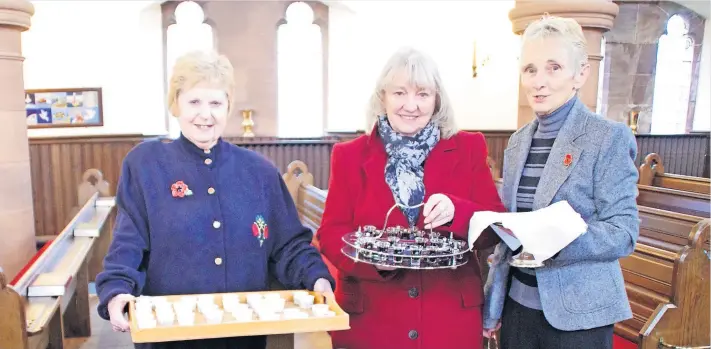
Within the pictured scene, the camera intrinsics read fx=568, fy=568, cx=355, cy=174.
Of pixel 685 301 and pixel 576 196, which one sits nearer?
pixel 576 196

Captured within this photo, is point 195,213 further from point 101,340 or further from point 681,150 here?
point 681,150

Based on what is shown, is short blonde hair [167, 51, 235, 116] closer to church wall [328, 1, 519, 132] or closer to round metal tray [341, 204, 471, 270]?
round metal tray [341, 204, 471, 270]

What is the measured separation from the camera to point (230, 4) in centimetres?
1057

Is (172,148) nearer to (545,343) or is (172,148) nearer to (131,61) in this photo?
(545,343)

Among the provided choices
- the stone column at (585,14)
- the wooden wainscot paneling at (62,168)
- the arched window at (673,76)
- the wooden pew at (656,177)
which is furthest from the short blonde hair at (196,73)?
the arched window at (673,76)

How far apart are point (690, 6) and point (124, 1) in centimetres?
1064

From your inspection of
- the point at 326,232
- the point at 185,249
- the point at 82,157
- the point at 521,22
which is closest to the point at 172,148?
the point at 185,249

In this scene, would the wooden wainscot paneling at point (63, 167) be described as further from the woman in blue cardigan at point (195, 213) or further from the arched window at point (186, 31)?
the woman in blue cardigan at point (195, 213)

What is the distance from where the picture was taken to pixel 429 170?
1.94 metres

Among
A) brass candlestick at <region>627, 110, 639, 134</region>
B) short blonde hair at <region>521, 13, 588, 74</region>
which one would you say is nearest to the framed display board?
short blonde hair at <region>521, 13, 588, 74</region>

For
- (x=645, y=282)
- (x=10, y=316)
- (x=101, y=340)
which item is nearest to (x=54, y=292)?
(x=10, y=316)

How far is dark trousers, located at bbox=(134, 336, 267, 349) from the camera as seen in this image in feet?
6.13

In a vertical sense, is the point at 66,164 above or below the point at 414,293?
below

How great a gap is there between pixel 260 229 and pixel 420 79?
729 mm
